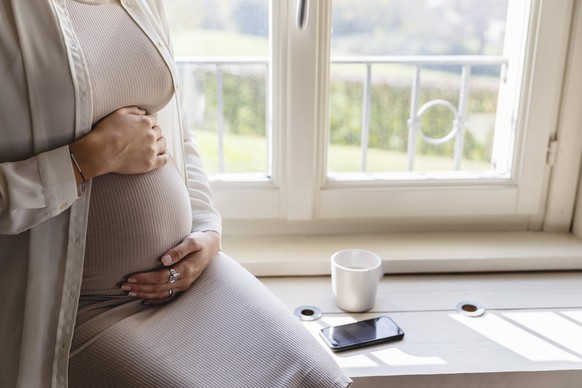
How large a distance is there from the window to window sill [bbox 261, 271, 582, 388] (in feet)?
0.67

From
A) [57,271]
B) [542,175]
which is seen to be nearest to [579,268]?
[542,175]

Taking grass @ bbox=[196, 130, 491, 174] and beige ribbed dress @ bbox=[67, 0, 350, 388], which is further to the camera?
grass @ bbox=[196, 130, 491, 174]

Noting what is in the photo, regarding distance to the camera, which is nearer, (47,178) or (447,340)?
(47,178)

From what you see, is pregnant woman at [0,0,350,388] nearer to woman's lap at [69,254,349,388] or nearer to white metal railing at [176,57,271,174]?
woman's lap at [69,254,349,388]

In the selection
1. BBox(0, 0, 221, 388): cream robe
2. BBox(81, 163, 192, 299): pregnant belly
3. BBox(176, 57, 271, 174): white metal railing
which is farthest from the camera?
BBox(176, 57, 271, 174): white metal railing

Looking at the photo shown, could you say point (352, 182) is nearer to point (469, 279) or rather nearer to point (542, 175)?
point (469, 279)

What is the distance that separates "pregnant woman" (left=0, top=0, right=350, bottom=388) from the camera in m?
0.91

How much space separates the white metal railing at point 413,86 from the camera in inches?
65.9

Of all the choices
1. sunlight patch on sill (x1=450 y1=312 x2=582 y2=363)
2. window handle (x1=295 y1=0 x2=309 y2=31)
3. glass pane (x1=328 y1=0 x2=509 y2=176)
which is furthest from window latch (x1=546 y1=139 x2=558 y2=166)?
window handle (x1=295 y1=0 x2=309 y2=31)

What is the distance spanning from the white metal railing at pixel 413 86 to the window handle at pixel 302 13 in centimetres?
16

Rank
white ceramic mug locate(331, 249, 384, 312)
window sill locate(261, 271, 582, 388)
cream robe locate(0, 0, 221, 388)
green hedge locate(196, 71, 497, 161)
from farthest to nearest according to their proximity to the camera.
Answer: green hedge locate(196, 71, 497, 161) < white ceramic mug locate(331, 249, 384, 312) < window sill locate(261, 271, 582, 388) < cream robe locate(0, 0, 221, 388)

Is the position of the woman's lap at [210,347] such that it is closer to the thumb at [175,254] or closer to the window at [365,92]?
the thumb at [175,254]

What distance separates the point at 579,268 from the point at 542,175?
25 cm

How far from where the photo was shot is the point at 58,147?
3.08 feet
